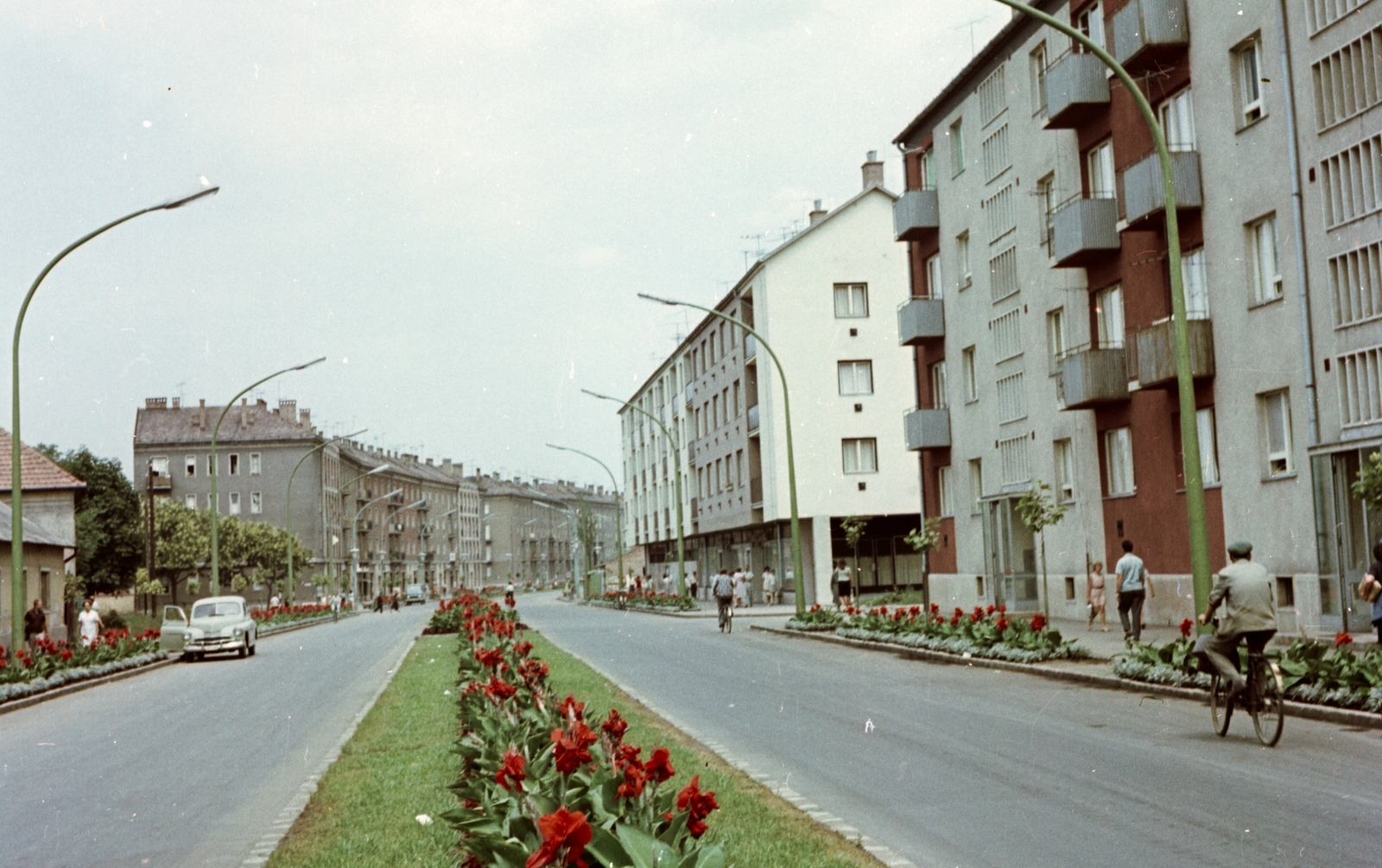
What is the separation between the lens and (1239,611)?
11.0 meters

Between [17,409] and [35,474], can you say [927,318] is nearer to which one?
[17,409]

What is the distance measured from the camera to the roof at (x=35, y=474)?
157 ft

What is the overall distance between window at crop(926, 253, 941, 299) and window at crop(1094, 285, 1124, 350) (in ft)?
32.1

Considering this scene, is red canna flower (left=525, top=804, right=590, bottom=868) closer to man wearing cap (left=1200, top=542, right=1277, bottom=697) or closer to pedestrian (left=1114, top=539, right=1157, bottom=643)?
man wearing cap (left=1200, top=542, right=1277, bottom=697)

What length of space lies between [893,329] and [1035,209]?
22.0 m

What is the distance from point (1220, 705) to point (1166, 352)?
1372 cm

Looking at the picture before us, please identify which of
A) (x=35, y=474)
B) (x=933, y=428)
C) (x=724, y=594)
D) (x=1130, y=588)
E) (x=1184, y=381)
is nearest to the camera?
(x=1184, y=381)

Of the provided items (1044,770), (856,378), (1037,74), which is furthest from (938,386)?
(1044,770)

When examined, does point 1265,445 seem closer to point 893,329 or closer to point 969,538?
point 969,538

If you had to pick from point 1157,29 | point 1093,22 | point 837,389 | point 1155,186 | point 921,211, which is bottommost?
point 837,389

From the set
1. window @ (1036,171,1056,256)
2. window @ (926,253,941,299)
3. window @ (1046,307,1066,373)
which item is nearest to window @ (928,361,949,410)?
window @ (926,253,941,299)

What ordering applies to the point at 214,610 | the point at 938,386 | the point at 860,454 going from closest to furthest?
the point at 214,610
the point at 938,386
the point at 860,454

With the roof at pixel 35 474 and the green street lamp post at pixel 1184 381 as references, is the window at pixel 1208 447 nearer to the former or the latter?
the green street lamp post at pixel 1184 381

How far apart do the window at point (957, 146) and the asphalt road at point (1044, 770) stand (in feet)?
68.7
